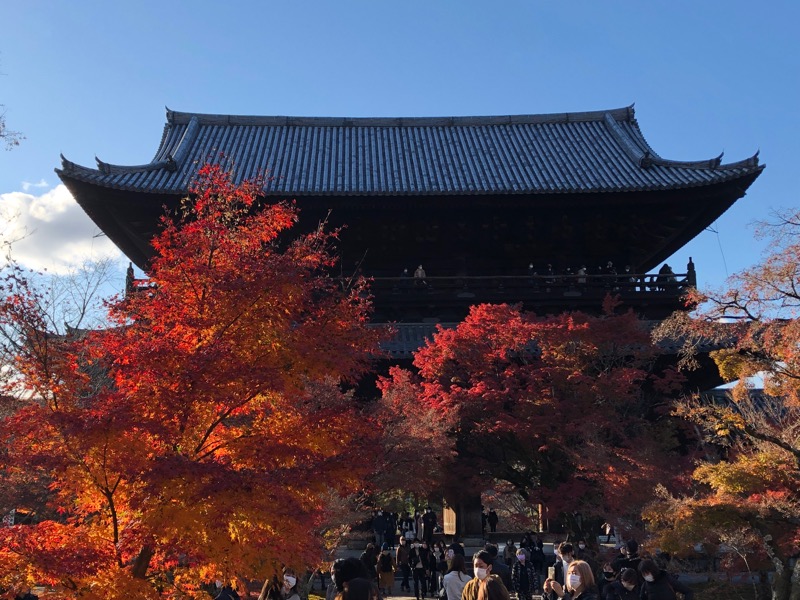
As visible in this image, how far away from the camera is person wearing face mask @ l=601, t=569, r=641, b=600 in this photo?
266 inches

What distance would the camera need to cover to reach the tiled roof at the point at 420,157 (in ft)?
72.3

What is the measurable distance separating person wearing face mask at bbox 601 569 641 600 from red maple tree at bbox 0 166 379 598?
2851 millimetres

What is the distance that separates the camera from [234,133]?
29.3m

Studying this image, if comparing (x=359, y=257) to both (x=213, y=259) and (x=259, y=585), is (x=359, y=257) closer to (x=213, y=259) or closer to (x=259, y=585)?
(x=259, y=585)

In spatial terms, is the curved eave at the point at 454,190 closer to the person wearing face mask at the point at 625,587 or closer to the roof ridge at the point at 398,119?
the roof ridge at the point at 398,119

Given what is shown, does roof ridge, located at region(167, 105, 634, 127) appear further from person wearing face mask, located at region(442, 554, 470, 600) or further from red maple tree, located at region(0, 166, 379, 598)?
person wearing face mask, located at region(442, 554, 470, 600)

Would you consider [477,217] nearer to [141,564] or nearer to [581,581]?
[141,564]

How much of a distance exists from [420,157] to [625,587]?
812 inches

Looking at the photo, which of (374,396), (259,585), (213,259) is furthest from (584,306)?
(213,259)

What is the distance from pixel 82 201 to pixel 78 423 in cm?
1632

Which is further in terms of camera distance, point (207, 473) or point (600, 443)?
point (600, 443)

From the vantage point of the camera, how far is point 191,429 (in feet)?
27.2

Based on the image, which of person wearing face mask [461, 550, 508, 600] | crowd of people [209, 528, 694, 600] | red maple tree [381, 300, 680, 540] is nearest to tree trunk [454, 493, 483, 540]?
red maple tree [381, 300, 680, 540]

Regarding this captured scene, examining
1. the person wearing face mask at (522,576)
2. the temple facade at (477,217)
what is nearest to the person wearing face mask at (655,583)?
the person wearing face mask at (522,576)
